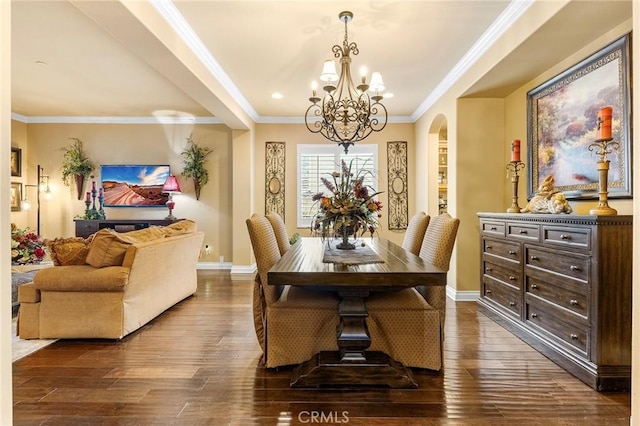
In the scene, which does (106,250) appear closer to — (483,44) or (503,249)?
A: (503,249)

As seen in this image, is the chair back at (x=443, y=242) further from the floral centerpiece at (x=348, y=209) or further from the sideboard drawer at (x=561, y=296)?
the sideboard drawer at (x=561, y=296)

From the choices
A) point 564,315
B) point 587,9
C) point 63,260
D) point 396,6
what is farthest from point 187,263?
point 587,9

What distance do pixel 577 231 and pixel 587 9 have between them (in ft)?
4.83

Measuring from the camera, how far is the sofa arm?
9.10 ft

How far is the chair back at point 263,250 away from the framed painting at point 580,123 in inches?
99.4

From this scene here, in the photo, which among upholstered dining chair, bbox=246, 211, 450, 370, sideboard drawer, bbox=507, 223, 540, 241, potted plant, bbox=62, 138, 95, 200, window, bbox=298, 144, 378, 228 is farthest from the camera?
window, bbox=298, 144, 378, 228

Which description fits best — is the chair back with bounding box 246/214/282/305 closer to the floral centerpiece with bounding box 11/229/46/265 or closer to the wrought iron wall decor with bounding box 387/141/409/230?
the floral centerpiece with bounding box 11/229/46/265

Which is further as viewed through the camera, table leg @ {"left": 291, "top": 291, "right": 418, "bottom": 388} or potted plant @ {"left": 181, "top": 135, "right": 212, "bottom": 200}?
potted plant @ {"left": 181, "top": 135, "right": 212, "bottom": 200}

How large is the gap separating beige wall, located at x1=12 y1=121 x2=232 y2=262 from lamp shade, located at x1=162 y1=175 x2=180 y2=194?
14.2 inches

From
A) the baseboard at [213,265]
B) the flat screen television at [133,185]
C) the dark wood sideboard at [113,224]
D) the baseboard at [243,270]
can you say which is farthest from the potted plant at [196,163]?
the baseboard at [243,270]

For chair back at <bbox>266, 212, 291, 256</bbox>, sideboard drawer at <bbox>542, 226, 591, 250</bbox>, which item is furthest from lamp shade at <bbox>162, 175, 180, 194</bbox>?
sideboard drawer at <bbox>542, 226, 591, 250</bbox>

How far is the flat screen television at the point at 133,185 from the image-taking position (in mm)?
6059

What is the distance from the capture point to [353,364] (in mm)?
2145

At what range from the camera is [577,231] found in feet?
7.39
